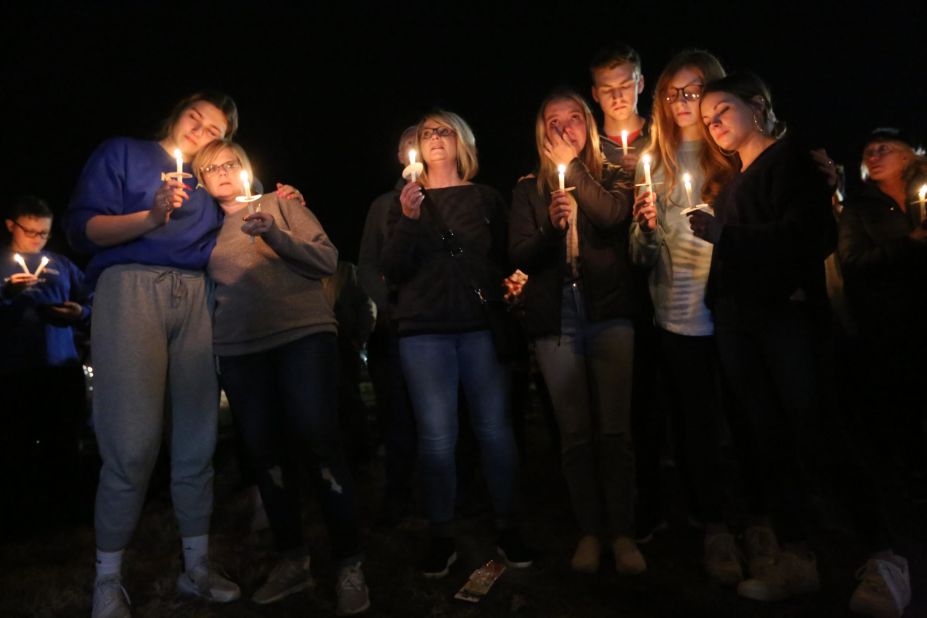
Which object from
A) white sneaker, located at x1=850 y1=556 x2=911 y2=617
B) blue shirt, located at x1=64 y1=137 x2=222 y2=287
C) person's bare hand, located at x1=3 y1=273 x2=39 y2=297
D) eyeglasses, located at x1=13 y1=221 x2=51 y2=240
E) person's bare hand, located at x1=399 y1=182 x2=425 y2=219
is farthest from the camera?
eyeglasses, located at x1=13 y1=221 x2=51 y2=240

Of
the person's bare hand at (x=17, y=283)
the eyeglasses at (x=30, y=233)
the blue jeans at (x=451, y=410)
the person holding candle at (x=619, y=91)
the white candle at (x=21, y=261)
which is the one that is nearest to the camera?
the blue jeans at (x=451, y=410)

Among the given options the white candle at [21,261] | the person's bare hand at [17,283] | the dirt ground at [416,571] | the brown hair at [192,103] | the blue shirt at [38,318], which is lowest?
the dirt ground at [416,571]

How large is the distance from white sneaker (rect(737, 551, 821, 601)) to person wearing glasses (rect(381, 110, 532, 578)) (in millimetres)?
1045

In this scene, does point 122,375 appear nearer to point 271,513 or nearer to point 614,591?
point 271,513

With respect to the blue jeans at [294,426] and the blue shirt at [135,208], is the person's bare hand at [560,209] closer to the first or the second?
the blue jeans at [294,426]

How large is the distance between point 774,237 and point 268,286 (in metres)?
2.35

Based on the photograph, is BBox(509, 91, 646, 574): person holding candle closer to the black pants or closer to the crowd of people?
the crowd of people

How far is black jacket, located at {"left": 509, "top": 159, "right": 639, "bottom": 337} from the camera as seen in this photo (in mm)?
3094

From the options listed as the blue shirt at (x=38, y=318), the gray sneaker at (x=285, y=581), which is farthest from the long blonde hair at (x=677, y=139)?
the blue shirt at (x=38, y=318)

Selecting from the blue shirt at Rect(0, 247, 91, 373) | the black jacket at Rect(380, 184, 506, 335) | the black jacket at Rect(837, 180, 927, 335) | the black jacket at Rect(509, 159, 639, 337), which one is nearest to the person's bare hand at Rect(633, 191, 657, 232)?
the black jacket at Rect(509, 159, 639, 337)

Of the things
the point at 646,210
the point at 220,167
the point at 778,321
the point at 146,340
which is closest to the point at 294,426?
the point at 146,340

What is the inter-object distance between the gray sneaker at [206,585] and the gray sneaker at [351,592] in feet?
1.83

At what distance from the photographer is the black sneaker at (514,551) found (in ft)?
10.2

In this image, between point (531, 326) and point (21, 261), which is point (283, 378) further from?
point (21, 261)
